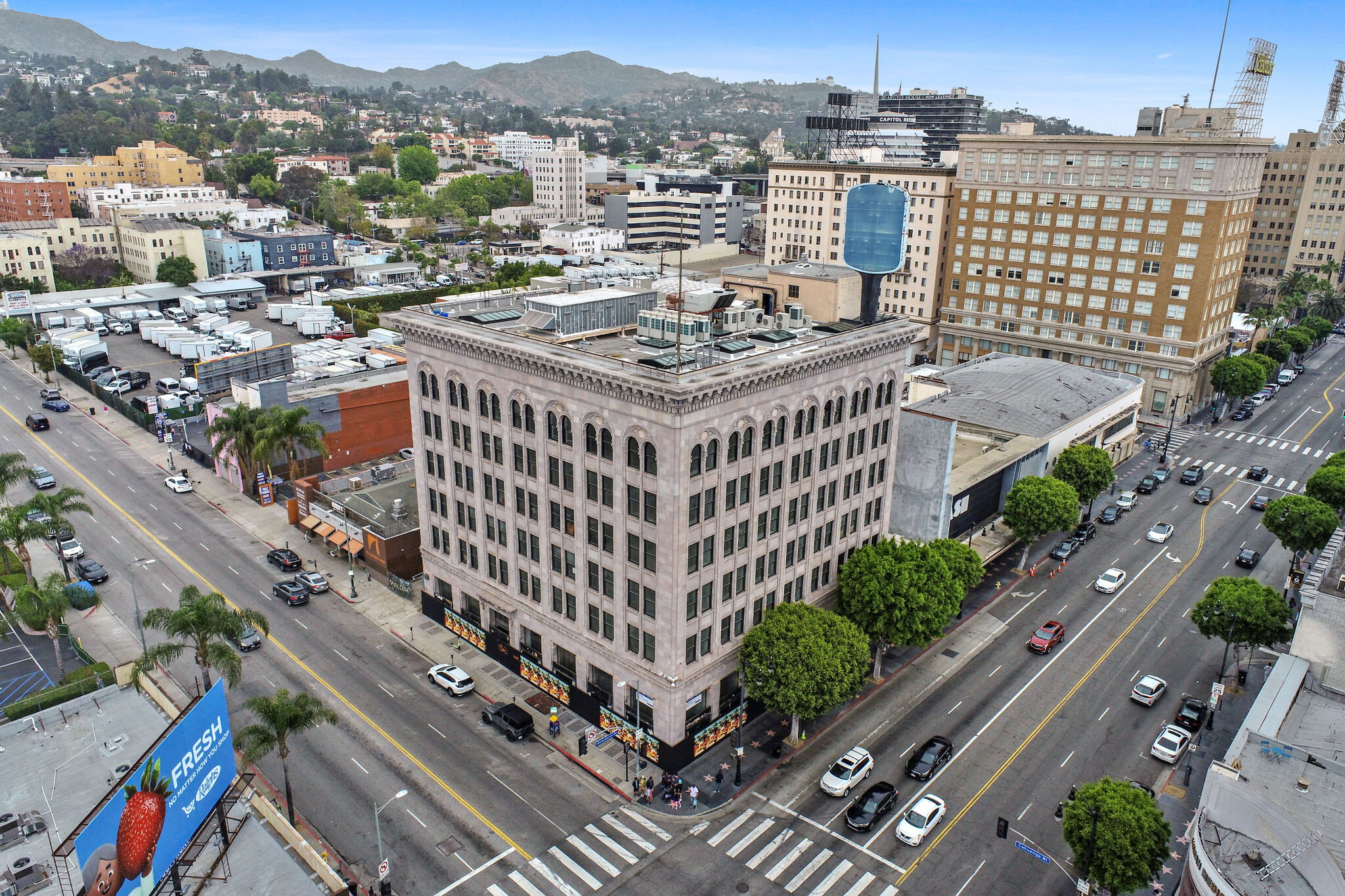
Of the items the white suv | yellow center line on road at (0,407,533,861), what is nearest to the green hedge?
yellow center line on road at (0,407,533,861)

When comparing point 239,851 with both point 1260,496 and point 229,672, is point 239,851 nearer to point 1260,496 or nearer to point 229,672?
point 229,672

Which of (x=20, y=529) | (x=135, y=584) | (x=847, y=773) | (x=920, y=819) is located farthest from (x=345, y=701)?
(x=920, y=819)

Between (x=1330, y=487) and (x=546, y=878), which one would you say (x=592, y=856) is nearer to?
(x=546, y=878)

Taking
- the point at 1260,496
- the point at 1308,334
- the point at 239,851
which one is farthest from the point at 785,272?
the point at 1308,334

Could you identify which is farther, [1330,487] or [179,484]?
[179,484]

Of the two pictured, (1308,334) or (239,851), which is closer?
(239,851)

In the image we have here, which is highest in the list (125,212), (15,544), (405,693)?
(125,212)

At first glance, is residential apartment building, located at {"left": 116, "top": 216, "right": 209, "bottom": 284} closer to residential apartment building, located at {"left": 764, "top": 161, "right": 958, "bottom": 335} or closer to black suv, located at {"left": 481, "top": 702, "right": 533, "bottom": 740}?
residential apartment building, located at {"left": 764, "top": 161, "right": 958, "bottom": 335}
